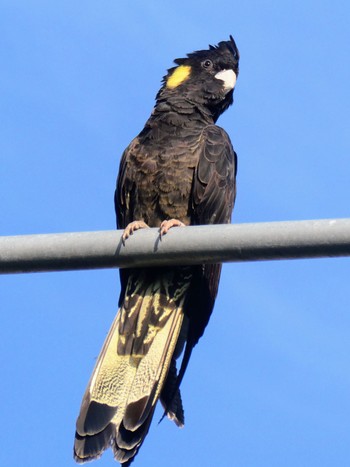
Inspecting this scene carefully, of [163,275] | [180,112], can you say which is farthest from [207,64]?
[163,275]

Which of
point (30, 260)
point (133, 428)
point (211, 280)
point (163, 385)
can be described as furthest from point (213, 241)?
point (211, 280)

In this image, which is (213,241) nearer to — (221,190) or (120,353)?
(120,353)

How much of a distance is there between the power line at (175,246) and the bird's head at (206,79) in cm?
319

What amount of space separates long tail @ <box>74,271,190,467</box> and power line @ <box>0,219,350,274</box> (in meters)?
1.26

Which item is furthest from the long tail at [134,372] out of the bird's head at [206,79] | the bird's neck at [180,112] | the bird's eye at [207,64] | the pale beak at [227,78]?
the bird's eye at [207,64]

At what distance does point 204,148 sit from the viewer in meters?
5.79

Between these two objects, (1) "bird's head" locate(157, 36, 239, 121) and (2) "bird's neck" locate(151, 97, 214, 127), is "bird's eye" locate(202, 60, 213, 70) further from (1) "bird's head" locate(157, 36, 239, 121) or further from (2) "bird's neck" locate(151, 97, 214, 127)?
Answer: (2) "bird's neck" locate(151, 97, 214, 127)

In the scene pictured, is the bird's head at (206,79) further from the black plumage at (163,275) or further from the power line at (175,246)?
the power line at (175,246)

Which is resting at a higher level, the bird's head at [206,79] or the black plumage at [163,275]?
the bird's head at [206,79]

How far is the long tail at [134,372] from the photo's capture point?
4250mm

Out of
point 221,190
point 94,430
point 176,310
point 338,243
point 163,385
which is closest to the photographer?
point 338,243

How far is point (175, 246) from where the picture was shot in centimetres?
319

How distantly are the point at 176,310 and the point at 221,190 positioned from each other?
2.92 feet

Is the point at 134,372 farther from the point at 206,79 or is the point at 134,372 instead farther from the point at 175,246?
the point at 206,79
